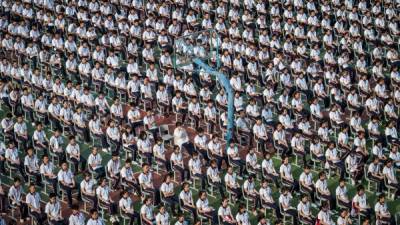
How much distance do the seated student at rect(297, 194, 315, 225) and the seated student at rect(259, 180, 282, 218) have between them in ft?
2.01

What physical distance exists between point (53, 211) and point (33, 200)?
1.95 ft

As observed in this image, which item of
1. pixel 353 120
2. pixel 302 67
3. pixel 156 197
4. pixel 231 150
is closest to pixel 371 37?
pixel 302 67

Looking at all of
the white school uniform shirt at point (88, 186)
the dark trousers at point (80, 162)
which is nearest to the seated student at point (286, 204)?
the white school uniform shirt at point (88, 186)

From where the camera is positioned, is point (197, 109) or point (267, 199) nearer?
point (267, 199)

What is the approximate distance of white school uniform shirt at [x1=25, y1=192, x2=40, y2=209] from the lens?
835 inches

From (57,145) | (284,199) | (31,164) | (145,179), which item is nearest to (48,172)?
(31,164)

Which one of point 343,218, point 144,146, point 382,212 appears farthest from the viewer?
point 144,146

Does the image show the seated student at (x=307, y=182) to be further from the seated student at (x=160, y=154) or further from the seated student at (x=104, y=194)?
the seated student at (x=104, y=194)

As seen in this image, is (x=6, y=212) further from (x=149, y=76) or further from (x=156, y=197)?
(x=149, y=76)

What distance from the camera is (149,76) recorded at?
27438 mm

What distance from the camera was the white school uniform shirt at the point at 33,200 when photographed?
69.6ft

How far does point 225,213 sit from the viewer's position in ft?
69.6

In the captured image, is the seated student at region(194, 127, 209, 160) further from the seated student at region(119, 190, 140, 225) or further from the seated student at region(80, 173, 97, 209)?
the seated student at region(80, 173, 97, 209)

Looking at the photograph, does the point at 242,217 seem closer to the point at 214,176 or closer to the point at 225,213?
the point at 225,213
